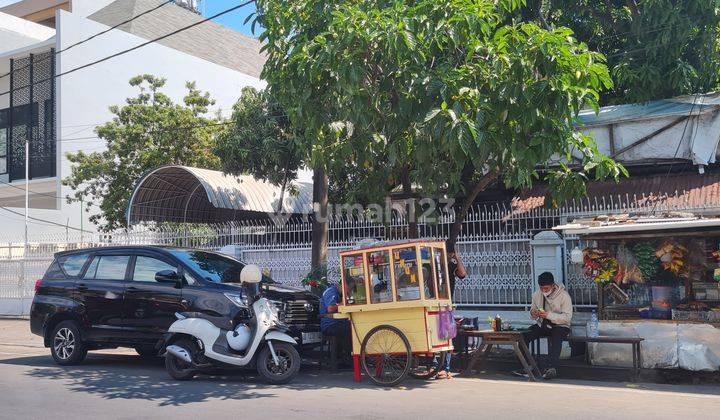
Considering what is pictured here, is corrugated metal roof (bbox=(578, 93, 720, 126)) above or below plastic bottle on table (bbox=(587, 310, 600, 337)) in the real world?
above

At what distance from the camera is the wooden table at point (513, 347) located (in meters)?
8.99

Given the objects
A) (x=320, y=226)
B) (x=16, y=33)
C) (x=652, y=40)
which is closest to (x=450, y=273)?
(x=320, y=226)

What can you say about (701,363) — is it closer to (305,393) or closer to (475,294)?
(475,294)

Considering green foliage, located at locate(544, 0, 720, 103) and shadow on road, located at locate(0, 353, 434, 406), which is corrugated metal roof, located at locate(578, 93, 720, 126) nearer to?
green foliage, located at locate(544, 0, 720, 103)

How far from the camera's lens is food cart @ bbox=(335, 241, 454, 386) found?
8.50 m

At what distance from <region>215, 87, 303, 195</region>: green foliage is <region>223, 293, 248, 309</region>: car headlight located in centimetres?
594

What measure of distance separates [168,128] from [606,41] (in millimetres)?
14232

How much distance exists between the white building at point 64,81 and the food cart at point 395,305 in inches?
855

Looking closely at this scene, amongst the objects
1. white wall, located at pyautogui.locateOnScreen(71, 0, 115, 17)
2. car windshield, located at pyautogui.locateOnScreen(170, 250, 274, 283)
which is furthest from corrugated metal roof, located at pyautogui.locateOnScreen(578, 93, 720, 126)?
white wall, located at pyautogui.locateOnScreen(71, 0, 115, 17)

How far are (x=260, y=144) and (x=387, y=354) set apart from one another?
7.74 metres

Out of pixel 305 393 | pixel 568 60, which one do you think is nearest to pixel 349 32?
pixel 568 60

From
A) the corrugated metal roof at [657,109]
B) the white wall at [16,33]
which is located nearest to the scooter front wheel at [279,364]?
the corrugated metal roof at [657,109]

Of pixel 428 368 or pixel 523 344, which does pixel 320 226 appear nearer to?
pixel 428 368

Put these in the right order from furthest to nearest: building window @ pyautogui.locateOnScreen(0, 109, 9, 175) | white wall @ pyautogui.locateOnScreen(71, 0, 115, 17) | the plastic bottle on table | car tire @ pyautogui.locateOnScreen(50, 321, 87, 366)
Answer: white wall @ pyautogui.locateOnScreen(71, 0, 115, 17) → building window @ pyautogui.locateOnScreen(0, 109, 9, 175) → car tire @ pyautogui.locateOnScreen(50, 321, 87, 366) → the plastic bottle on table
